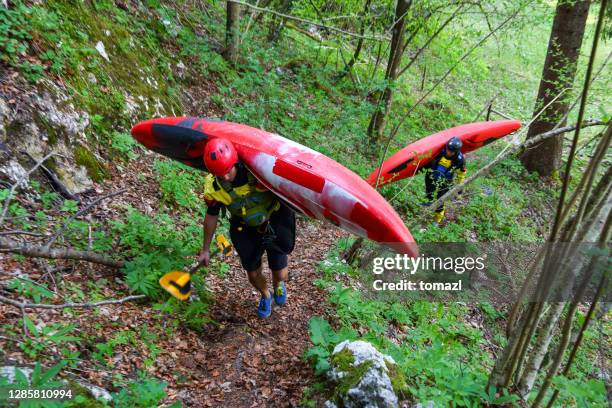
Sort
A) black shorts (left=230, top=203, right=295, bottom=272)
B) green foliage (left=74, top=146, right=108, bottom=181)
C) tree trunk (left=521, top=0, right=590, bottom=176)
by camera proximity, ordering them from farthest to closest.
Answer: tree trunk (left=521, top=0, right=590, bottom=176)
green foliage (left=74, top=146, right=108, bottom=181)
black shorts (left=230, top=203, right=295, bottom=272)

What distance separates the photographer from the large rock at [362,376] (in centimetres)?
268

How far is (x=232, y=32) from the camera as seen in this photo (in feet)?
27.2

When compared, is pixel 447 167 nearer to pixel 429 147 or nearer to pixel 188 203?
pixel 429 147

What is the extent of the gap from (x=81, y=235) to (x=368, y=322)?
294cm

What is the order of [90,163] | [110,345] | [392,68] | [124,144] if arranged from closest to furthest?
1. [110,345]
2. [90,163]
3. [124,144]
4. [392,68]

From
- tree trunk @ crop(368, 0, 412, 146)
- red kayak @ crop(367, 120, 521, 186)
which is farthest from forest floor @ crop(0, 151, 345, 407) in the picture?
tree trunk @ crop(368, 0, 412, 146)

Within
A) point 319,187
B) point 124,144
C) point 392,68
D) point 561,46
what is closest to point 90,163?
point 124,144

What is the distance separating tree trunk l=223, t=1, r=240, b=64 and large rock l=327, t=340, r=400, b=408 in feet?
23.8

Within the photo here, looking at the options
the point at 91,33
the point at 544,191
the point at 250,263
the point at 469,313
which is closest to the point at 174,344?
the point at 250,263

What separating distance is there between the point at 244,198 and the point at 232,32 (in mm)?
6153

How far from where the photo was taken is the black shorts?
3.63 m

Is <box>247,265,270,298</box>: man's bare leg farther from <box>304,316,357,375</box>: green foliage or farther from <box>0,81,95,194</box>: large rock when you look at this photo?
<box>0,81,95,194</box>: large rock

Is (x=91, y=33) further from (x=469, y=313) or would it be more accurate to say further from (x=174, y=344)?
(x=469, y=313)

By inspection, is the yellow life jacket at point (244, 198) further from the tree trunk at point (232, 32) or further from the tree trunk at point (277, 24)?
the tree trunk at point (277, 24)
